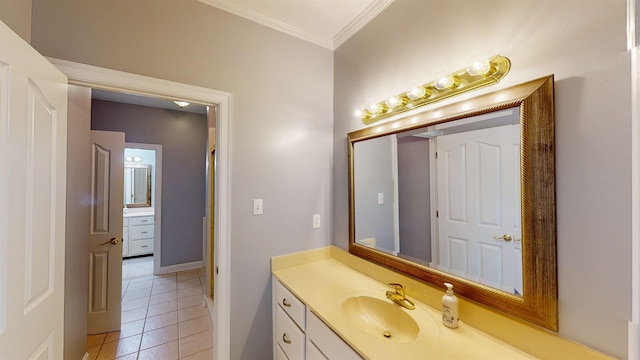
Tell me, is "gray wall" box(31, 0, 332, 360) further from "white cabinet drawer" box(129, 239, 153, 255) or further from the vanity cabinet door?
"white cabinet drawer" box(129, 239, 153, 255)

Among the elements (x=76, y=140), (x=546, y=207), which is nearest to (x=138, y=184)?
(x=76, y=140)

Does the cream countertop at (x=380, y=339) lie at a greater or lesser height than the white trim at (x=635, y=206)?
lesser

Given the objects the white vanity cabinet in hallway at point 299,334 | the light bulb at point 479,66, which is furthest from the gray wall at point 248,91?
the light bulb at point 479,66

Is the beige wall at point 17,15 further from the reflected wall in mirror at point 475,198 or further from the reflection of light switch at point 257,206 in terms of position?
the reflected wall in mirror at point 475,198

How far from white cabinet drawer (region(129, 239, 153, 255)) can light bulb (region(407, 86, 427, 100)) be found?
5414 mm

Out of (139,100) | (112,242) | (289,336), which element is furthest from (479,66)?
(139,100)

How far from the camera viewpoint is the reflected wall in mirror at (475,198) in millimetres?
914

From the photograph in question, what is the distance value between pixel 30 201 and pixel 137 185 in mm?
5158

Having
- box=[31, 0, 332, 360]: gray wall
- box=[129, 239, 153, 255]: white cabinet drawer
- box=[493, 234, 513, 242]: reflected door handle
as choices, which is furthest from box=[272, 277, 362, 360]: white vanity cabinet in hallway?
box=[129, 239, 153, 255]: white cabinet drawer

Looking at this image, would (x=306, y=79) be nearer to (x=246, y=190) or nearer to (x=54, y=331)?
(x=246, y=190)

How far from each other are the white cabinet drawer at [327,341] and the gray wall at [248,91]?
59cm

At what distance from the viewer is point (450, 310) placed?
109cm

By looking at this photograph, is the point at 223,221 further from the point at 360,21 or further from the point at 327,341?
the point at 360,21

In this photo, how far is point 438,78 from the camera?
1.23m
